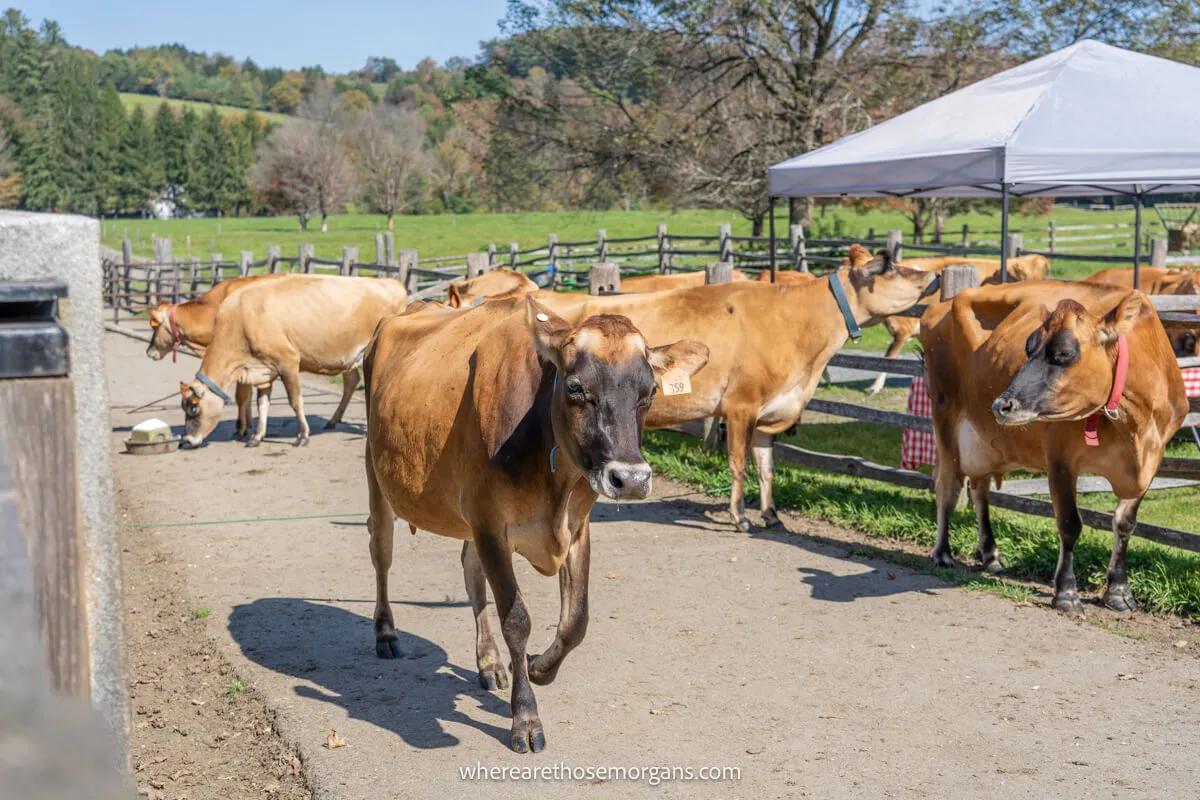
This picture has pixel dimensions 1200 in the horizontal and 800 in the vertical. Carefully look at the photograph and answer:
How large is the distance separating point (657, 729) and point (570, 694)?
56 centimetres

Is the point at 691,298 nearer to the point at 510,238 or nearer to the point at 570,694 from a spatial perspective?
the point at 570,694

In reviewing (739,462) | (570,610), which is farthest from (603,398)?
(739,462)

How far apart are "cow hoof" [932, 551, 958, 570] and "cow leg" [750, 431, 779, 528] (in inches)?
55.3

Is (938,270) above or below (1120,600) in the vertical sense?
above

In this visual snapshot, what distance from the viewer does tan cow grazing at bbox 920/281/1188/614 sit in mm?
6184

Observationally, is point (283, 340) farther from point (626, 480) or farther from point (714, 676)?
point (626, 480)

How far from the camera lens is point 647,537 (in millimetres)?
8398

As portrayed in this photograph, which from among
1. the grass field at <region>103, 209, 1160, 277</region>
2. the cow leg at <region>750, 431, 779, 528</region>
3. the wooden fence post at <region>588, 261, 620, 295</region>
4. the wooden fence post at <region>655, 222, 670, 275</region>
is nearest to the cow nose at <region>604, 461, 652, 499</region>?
the cow leg at <region>750, 431, 779, 528</region>

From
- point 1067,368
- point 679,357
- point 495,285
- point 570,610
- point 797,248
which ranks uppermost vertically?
point 797,248

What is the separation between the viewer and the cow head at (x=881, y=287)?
9.19 meters

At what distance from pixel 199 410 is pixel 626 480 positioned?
28.6 ft

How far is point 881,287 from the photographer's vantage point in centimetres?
922

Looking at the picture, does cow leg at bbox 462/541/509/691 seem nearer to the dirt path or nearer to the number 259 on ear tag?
the dirt path

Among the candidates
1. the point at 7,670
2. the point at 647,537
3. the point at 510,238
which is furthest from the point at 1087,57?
the point at 510,238
